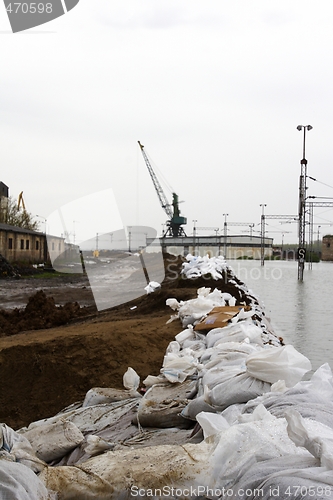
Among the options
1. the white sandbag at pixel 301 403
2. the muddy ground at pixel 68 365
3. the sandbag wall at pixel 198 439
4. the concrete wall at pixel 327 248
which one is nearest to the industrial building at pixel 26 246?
the muddy ground at pixel 68 365

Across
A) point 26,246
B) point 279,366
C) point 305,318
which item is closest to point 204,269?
point 305,318

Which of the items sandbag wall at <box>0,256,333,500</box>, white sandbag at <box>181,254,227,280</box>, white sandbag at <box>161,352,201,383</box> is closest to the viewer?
sandbag wall at <box>0,256,333,500</box>

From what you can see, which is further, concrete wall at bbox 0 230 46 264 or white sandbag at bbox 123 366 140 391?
concrete wall at bbox 0 230 46 264

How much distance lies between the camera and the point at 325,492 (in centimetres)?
176

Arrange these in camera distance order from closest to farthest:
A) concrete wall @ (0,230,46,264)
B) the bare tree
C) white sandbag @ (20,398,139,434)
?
1. white sandbag @ (20,398,139,434)
2. concrete wall @ (0,230,46,264)
3. the bare tree

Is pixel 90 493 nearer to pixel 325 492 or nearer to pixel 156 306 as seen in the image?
pixel 325 492

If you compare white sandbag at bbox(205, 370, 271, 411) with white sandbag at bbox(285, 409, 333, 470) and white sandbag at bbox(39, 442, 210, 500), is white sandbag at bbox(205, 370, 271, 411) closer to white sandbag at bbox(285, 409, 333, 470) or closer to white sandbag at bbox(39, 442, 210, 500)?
white sandbag at bbox(39, 442, 210, 500)

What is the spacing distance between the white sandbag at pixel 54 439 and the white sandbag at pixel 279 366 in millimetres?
1267

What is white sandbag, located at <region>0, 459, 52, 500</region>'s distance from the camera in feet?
6.36

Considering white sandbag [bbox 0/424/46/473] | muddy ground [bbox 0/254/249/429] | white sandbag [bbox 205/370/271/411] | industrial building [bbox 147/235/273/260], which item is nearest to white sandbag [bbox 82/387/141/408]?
muddy ground [bbox 0/254/249/429]

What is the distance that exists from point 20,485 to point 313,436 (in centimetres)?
126

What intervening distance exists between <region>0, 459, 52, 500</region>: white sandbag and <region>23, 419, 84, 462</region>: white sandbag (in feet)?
2.93

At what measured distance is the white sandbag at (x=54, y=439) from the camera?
3.08 metres

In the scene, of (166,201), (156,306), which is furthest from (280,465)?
(166,201)
